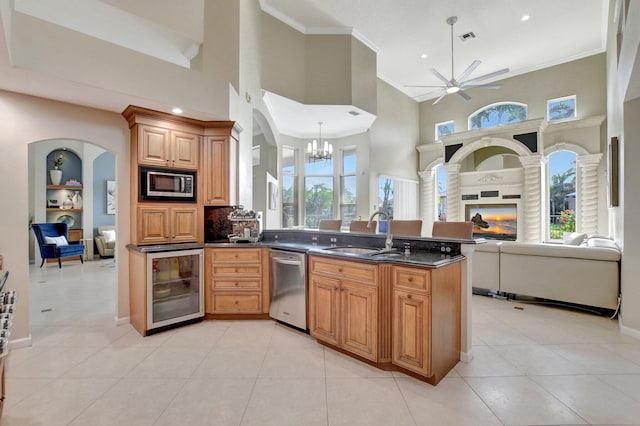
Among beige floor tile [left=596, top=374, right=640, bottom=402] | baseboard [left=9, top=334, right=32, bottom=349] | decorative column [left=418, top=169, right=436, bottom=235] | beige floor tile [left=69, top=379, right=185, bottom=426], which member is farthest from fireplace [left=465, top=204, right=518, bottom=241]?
baseboard [left=9, top=334, right=32, bottom=349]

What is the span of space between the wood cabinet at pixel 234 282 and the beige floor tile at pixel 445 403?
1950mm


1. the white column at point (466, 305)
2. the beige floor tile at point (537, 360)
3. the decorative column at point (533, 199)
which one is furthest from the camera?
the decorative column at point (533, 199)

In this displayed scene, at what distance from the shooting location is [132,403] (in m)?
2.02

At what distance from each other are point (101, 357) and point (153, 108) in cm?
262

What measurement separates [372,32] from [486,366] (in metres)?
6.19

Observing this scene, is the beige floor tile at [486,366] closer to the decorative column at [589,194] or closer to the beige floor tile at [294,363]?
the beige floor tile at [294,363]

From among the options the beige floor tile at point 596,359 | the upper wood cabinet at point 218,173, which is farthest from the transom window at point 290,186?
the beige floor tile at point 596,359

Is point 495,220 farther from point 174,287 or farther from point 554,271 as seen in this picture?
point 174,287

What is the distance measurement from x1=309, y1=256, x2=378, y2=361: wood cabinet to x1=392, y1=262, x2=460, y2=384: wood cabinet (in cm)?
19

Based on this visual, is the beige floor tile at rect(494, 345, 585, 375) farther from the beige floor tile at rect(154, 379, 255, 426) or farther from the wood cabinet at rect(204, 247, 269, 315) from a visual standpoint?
the wood cabinet at rect(204, 247, 269, 315)

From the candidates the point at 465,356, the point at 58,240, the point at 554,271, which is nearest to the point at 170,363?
the point at 465,356

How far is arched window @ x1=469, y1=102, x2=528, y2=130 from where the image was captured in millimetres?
7984

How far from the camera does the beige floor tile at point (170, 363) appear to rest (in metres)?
2.37

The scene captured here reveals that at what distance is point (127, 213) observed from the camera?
3490mm
